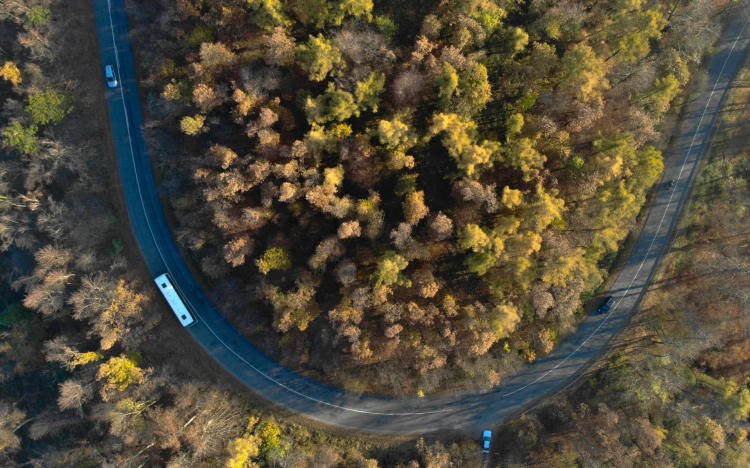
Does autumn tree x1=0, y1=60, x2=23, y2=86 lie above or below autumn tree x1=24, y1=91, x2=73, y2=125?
above

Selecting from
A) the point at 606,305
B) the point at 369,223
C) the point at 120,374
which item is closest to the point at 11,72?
the point at 120,374

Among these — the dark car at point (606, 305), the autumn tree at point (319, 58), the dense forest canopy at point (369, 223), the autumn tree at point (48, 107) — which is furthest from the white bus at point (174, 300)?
the dark car at point (606, 305)

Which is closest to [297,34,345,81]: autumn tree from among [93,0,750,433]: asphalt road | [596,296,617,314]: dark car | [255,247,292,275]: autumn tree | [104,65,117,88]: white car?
[255,247,292,275]: autumn tree

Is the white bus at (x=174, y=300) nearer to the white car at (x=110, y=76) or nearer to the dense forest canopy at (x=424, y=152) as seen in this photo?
the dense forest canopy at (x=424, y=152)

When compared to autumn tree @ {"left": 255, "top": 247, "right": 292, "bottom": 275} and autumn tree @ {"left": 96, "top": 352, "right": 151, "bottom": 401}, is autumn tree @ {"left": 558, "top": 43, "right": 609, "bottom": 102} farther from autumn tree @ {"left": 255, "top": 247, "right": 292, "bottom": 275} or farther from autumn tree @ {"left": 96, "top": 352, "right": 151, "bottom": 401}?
autumn tree @ {"left": 96, "top": 352, "right": 151, "bottom": 401}

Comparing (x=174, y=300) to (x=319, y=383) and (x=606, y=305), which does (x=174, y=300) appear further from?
(x=606, y=305)

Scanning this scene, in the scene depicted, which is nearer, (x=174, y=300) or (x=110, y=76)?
Result: (x=110, y=76)

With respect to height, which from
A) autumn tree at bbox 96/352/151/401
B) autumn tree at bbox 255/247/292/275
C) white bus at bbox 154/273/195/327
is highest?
autumn tree at bbox 255/247/292/275
